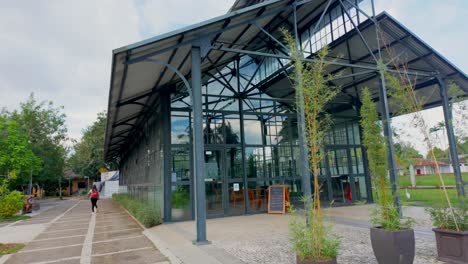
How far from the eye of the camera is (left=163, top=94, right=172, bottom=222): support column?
360 inches

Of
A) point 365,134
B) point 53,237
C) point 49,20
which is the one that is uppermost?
point 49,20

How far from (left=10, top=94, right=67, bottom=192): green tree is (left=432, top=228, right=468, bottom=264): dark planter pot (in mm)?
24473

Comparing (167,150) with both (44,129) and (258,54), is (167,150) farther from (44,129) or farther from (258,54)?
(44,129)

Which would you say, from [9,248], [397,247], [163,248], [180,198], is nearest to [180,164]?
[180,198]

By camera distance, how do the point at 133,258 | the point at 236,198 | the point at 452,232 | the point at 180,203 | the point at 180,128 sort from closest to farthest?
1. the point at 452,232
2. the point at 133,258
3. the point at 180,203
4. the point at 180,128
5. the point at 236,198

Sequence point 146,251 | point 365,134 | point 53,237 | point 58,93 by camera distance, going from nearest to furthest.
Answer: point 365,134 → point 146,251 → point 53,237 → point 58,93

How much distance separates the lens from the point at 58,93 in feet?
81.2

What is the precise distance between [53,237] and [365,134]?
864 cm

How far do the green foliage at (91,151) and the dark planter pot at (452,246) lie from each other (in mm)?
40748

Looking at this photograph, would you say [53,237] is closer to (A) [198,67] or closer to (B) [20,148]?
(A) [198,67]

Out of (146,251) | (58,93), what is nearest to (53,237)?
(146,251)

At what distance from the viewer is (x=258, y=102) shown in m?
11.5

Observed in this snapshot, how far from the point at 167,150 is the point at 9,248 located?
4727mm

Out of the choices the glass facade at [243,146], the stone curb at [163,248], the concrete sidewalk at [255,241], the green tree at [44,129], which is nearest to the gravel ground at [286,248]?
the concrete sidewalk at [255,241]
